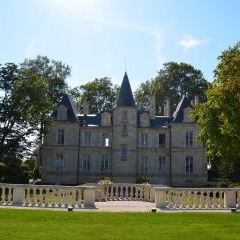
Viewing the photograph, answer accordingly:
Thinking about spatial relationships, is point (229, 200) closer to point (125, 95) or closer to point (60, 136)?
point (125, 95)

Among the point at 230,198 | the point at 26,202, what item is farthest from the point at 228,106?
the point at 26,202

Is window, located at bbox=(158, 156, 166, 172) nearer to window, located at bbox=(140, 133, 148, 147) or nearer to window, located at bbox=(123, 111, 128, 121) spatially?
window, located at bbox=(140, 133, 148, 147)

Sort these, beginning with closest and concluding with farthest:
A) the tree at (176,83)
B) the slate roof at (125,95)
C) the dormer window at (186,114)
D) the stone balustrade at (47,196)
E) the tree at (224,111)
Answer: the stone balustrade at (47,196) → the tree at (224,111) → the slate roof at (125,95) → the dormer window at (186,114) → the tree at (176,83)

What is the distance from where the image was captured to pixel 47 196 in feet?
58.5

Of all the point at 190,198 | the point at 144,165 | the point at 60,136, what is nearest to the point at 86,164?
the point at 60,136

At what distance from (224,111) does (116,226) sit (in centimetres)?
1696

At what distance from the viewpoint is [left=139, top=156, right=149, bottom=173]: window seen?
51.0 meters

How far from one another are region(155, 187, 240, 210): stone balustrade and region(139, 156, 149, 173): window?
33.1 m

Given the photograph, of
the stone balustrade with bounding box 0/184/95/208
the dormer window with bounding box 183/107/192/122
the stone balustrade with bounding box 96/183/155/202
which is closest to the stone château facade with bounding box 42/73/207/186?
the dormer window with bounding box 183/107/192/122

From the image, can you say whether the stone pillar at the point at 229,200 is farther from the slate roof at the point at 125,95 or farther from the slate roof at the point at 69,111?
the slate roof at the point at 69,111

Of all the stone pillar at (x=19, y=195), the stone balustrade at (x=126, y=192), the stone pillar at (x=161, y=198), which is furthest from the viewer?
the stone balustrade at (x=126, y=192)

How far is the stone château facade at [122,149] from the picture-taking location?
165ft

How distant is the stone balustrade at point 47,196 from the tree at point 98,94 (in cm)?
4416

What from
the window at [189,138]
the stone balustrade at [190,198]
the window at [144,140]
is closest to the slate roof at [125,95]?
the window at [144,140]
